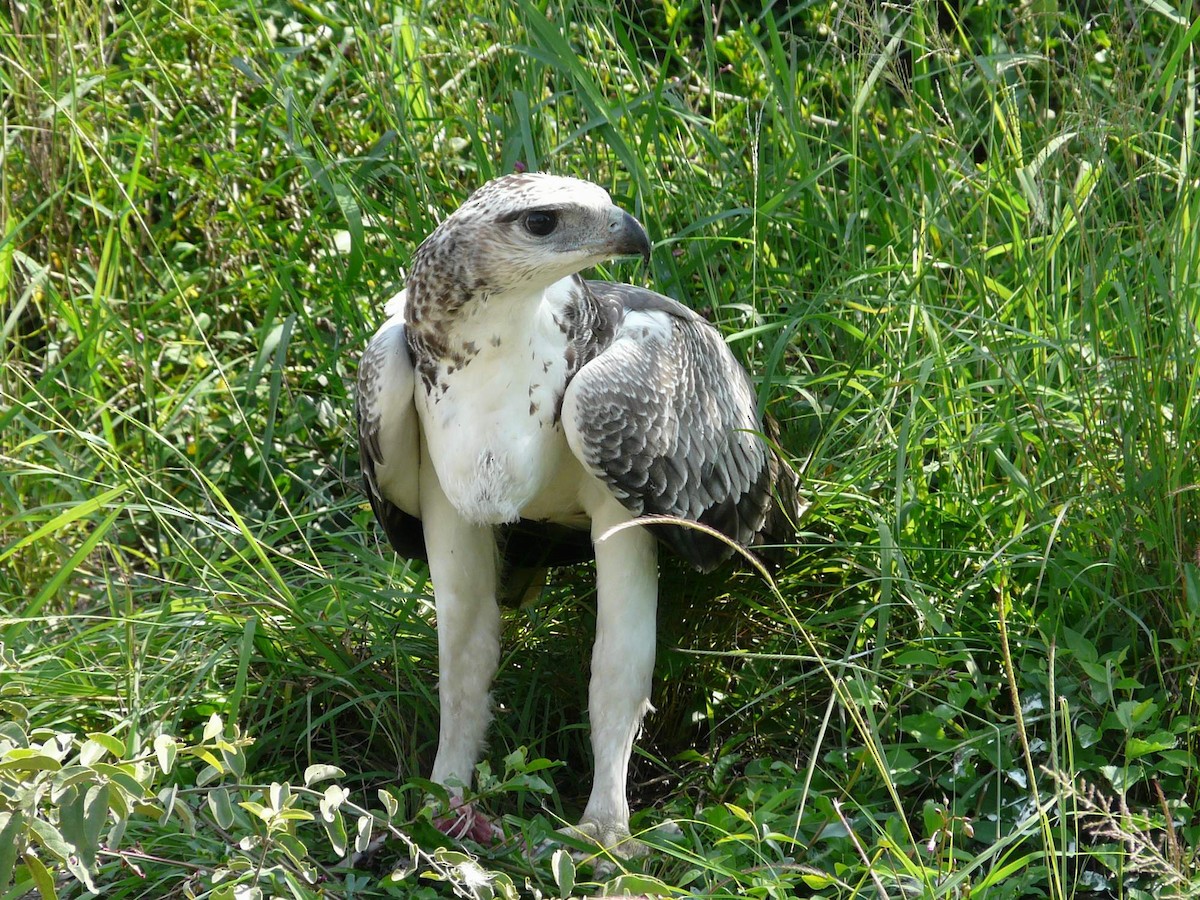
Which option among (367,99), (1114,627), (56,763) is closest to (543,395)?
(56,763)

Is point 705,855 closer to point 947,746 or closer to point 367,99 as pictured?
point 947,746

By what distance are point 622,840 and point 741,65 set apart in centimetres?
256

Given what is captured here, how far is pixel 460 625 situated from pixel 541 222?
95cm

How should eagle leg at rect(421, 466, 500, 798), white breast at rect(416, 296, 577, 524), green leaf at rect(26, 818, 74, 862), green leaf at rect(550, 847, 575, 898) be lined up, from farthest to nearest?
eagle leg at rect(421, 466, 500, 798), white breast at rect(416, 296, 577, 524), green leaf at rect(550, 847, 575, 898), green leaf at rect(26, 818, 74, 862)

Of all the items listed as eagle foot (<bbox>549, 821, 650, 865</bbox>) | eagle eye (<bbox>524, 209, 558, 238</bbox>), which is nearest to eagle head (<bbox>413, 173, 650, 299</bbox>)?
eagle eye (<bbox>524, 209, 558, 238</bbox>)

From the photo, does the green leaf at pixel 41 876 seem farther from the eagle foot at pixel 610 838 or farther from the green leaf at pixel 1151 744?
the green leaf at pixel 1151 744

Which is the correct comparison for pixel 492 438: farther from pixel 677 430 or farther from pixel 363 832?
pixel 363 832

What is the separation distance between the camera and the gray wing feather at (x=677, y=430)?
2.88m

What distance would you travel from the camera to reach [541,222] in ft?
9.09

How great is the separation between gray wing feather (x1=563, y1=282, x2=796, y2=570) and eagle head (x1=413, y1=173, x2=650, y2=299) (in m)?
0.24

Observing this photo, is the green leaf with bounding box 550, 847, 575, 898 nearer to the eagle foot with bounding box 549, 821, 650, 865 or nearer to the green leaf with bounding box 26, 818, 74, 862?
the eagle foot with bounding box 549, 821, 650, 865

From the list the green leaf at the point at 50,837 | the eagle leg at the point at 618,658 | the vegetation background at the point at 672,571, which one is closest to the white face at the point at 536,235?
the eagle leg at the point at 618,658

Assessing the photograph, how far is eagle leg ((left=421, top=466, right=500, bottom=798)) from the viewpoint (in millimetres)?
3184

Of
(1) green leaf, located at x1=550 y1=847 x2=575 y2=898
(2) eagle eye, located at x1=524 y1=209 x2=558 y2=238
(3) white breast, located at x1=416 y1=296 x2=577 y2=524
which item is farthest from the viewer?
(3) white breast, located at x1=416 y1=296 x2=577 y2=524
